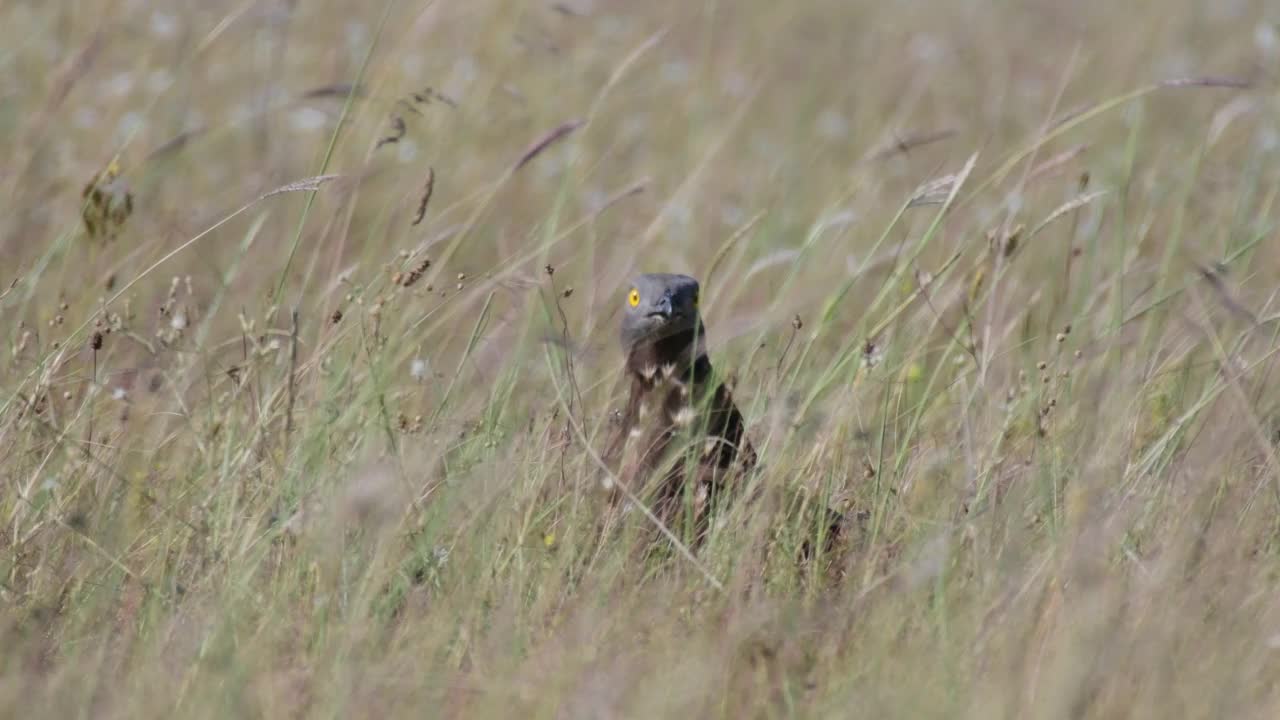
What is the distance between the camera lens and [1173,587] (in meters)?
2.81

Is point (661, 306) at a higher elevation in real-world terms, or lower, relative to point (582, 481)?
higher

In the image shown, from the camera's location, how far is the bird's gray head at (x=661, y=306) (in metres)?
3.95

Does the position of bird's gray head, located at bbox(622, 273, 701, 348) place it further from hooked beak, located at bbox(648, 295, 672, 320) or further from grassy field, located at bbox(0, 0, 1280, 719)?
grassy field, located at bbox(0, 0, 1280, 719)

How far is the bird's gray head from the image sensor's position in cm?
395

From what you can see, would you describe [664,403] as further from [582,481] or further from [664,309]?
[582,481]

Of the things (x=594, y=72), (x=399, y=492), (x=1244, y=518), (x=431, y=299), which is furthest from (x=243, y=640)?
(x=594, y=72)

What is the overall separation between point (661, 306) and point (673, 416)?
0.55 meters

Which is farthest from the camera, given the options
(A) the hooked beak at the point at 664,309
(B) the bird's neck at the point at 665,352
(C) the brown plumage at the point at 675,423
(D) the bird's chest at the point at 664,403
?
(B) the bird's neck at the point at 665,352

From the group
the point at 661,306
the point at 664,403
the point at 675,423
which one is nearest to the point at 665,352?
the point at 661,306

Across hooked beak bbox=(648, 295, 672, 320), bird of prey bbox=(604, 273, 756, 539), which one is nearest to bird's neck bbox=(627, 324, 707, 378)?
bird of prey bbox=(604, 273, 756, 539)

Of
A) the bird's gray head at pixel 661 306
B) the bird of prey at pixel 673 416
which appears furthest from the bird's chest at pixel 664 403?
the bird's gray head at pixel 661 306

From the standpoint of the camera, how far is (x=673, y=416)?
3.44 m

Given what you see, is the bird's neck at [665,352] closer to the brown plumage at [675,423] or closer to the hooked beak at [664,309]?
the brown plumage at [675,423]

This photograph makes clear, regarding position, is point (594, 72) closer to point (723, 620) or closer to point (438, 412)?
point (438, 412)
